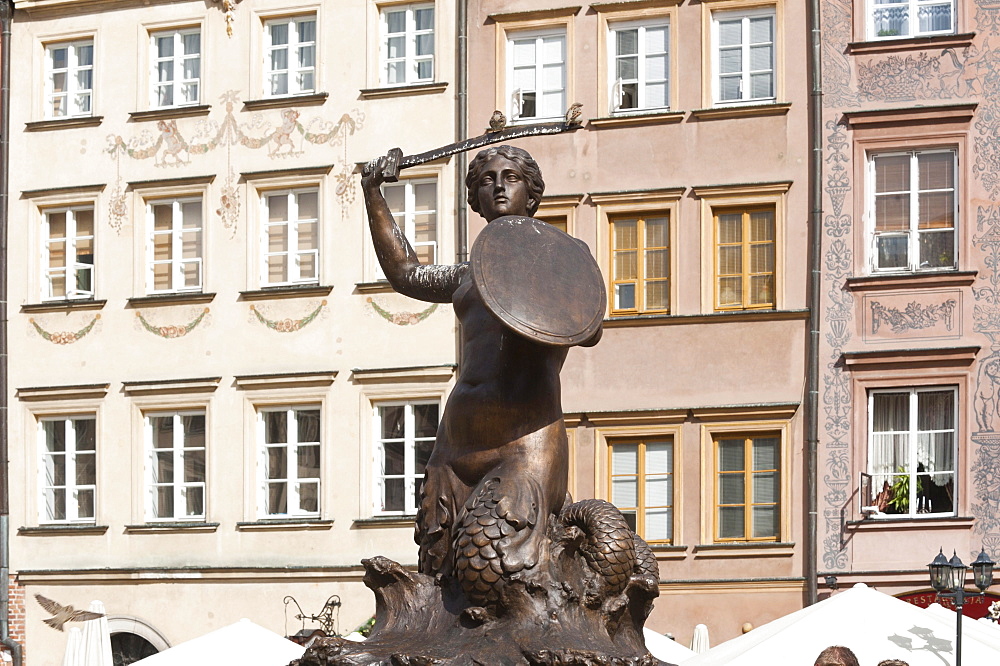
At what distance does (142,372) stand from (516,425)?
72.5 ft

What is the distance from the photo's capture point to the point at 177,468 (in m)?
28.7

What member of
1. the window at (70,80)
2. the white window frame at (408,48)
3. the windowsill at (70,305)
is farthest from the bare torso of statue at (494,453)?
the window at (70,80)

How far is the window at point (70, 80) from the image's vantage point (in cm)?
2984

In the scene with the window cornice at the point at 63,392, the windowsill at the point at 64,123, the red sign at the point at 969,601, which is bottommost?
the red sign at the point at 969,601

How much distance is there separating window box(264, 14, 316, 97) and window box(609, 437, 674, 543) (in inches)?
249

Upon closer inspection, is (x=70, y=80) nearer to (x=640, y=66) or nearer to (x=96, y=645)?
(x=640, y=66)

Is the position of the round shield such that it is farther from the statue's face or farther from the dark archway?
the dark archway

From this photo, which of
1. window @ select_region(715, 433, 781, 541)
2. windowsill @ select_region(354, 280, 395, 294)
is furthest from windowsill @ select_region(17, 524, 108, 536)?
window @ select_region(715, 433, 781, 541)

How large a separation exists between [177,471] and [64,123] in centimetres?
491

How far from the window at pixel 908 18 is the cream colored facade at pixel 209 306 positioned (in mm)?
5299

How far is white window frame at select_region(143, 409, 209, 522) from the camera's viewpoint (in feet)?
94.0

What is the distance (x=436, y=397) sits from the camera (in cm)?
2728

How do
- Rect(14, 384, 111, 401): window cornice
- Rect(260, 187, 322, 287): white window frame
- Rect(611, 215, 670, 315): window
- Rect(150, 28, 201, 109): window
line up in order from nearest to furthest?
Rect(611, 215, 670, 315): window < Rect(260, 187, 322, 287): white window frame < Rect(14, 384, 111, 401): window cornice < Rect(150, 28, 201, 109): window

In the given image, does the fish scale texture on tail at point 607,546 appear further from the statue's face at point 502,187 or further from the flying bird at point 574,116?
the flying bird at point 574,116
